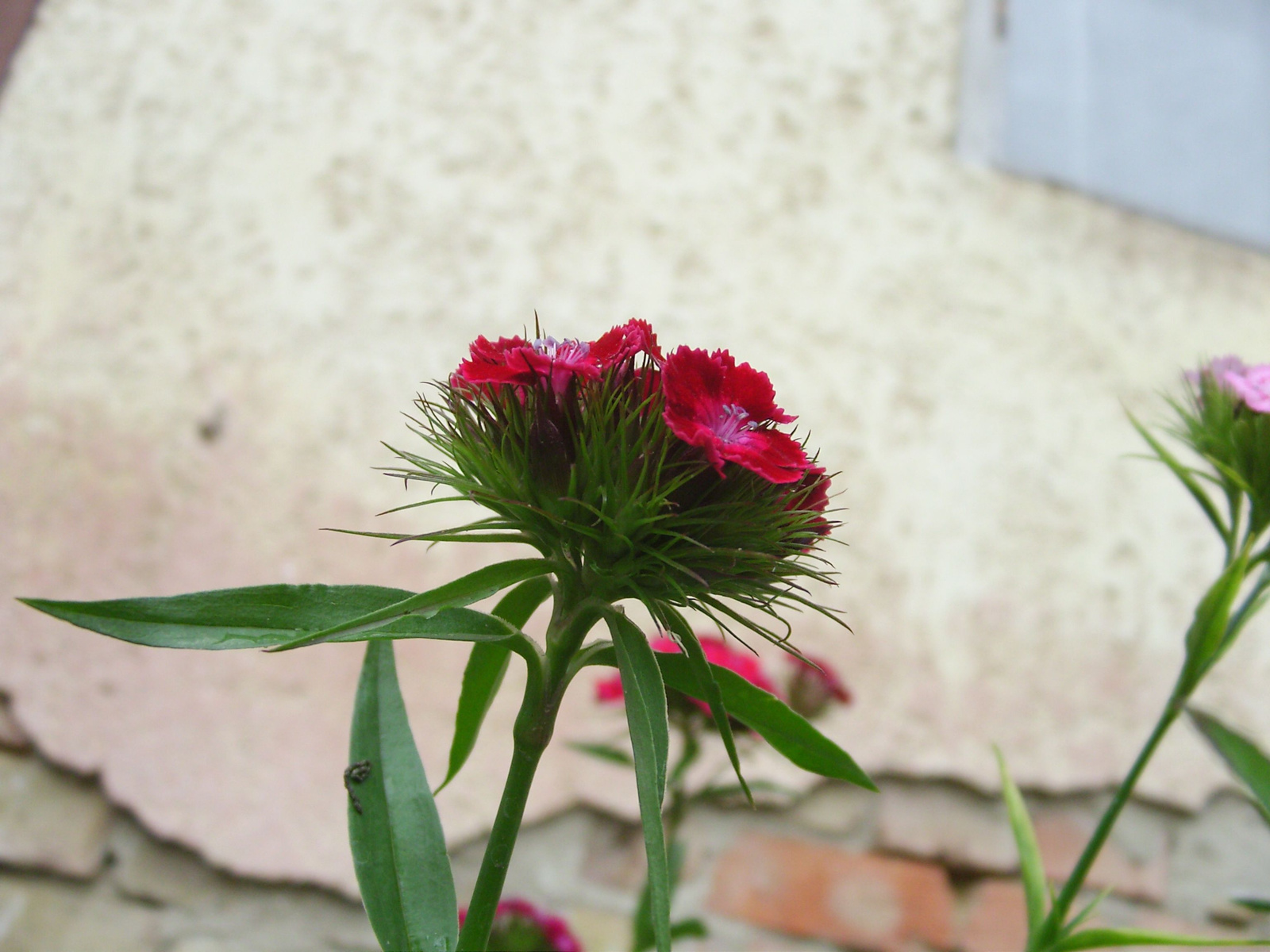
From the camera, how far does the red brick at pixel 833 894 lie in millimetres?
1261

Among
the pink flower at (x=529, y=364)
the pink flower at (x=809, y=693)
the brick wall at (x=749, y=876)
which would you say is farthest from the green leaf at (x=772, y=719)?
the brick wall at (x=749, y=876)

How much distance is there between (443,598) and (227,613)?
82mm

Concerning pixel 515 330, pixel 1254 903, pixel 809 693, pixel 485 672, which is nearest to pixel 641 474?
pixel 485 672

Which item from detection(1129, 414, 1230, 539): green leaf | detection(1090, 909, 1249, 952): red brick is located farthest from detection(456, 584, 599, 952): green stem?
detection(1090, 909, 1249, 952): red brick

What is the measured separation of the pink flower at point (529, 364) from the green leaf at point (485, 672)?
10 centimetres

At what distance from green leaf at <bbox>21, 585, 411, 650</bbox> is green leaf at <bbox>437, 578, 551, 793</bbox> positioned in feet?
0.23

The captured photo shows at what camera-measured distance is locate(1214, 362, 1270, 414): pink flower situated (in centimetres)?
58

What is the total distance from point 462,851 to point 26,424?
2.58 ft

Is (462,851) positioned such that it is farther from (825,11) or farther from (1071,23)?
(1071,23)

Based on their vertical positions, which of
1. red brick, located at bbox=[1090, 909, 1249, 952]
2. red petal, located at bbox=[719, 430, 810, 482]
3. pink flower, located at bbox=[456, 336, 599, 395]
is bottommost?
red brick, located at bbox=[1090, 909, 1249, 952]

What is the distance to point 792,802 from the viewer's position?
132 centimetres

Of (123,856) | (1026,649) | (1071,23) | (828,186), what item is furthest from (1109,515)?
(123,856)

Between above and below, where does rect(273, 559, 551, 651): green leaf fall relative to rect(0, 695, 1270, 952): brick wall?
above

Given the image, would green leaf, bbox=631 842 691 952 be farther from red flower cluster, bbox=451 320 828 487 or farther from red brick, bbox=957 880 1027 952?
red brick, bbox=957 880 1027 952
